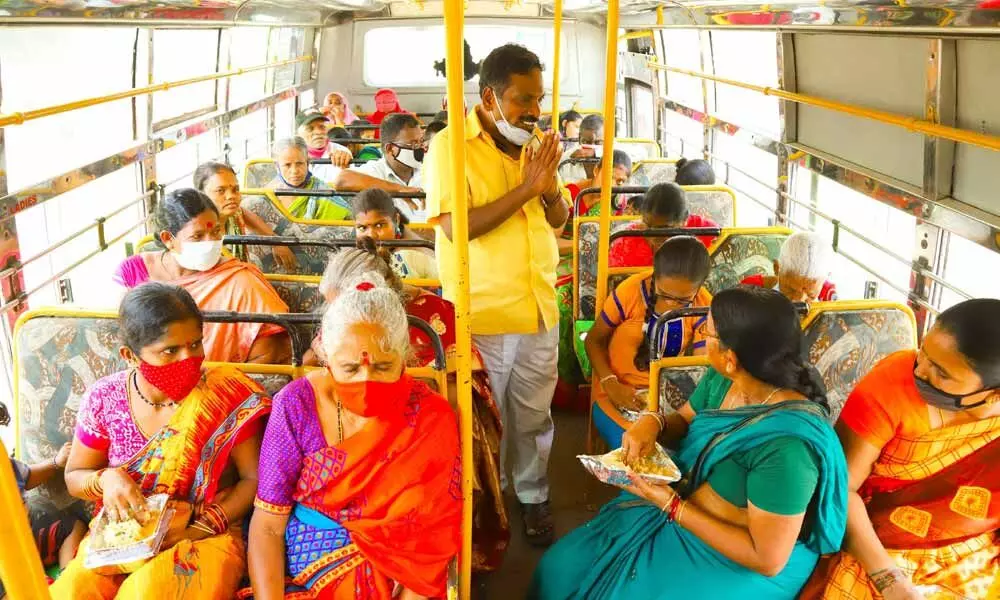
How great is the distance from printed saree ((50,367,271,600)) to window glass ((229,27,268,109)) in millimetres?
5587

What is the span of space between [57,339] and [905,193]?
3710 millimetres

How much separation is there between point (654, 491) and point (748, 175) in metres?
4.57

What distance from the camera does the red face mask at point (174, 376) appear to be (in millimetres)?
A: 2359

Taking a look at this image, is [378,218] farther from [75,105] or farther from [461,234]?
[461,234]

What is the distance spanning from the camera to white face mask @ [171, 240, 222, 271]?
11.1 feet

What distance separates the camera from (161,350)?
235 centimetres

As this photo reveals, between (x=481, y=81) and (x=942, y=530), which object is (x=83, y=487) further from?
(x=942, y=530)

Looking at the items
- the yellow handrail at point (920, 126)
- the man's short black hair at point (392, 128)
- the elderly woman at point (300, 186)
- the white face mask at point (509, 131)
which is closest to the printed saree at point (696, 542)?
the white face mask at point (509, 131)

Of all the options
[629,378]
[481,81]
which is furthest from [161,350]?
[629,378]

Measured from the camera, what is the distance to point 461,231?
2.16 meters

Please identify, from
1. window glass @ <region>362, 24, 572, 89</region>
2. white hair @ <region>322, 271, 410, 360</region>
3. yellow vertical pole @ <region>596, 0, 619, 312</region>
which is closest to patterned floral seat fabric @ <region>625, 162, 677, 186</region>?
yellow vertical pole @ <region>596, 0, 619, 312</region>

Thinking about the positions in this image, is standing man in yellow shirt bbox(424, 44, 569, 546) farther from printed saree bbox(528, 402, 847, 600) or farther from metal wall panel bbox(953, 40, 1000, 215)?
metal wall panel bbox(953, 40, 1000, 215)

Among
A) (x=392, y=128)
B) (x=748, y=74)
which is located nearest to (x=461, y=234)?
(x=392, y=128)

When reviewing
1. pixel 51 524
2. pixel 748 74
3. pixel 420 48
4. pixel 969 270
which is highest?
pixel 420 48
